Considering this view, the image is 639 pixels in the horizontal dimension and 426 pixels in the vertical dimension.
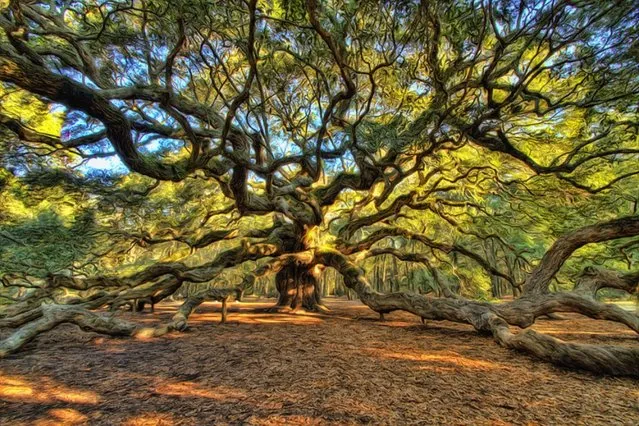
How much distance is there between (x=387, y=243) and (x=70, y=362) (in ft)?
61.9

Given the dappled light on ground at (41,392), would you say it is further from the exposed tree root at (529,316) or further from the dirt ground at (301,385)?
the exposed tree root at (529,316)

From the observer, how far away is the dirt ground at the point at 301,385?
97.0 inches

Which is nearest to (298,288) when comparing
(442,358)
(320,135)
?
(320,135)

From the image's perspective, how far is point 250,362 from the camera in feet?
13.3

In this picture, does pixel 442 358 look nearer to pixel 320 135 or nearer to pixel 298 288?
pixel 320 135

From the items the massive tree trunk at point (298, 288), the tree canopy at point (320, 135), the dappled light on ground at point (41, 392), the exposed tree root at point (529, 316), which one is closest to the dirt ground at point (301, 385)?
the dappled light on ground at point (41, 392)

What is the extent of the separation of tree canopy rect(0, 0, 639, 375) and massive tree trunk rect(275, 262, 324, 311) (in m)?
0.05

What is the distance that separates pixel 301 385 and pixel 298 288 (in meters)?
7.47

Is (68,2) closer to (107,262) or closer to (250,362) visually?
(250,362)

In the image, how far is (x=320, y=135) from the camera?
20.8 ft

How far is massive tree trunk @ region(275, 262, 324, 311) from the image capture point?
10.4 m

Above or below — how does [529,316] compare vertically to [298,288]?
below

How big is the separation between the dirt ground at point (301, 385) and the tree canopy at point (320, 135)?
0.90m

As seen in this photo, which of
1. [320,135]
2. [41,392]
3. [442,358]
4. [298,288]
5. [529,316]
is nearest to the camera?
[41,392]
